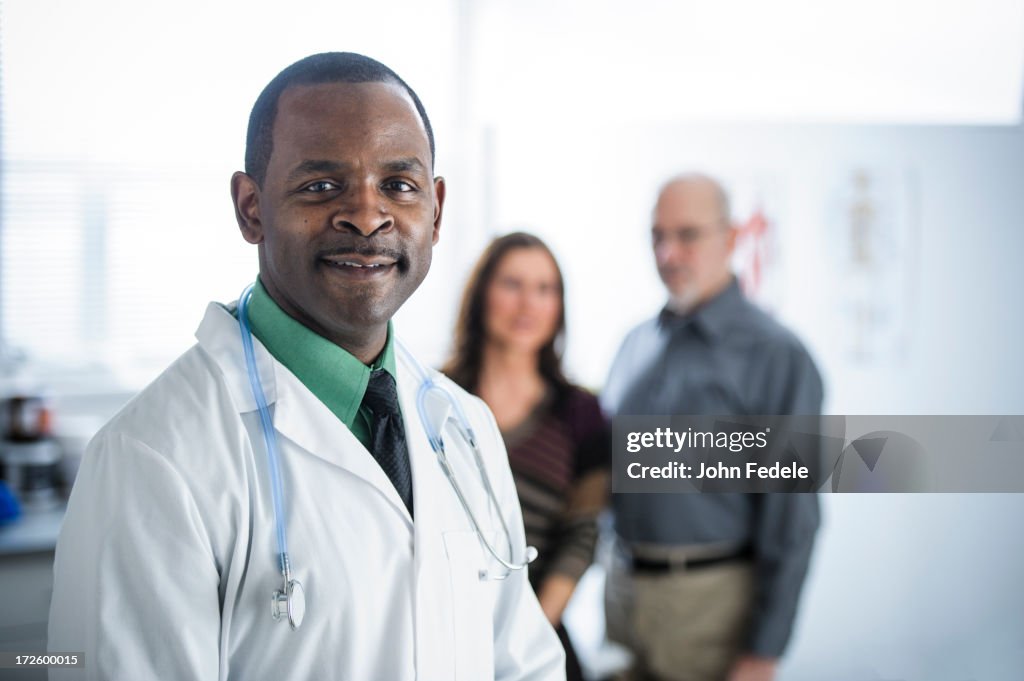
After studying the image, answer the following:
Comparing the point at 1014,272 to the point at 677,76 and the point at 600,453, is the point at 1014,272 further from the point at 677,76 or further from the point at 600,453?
the point at 600,453

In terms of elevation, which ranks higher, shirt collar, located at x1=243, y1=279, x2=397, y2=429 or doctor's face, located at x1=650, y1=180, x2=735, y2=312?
doctor's face, located at x1=650, y1=180, x2=735, y2=312

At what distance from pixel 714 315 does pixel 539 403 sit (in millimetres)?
378

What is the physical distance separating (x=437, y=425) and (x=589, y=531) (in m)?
0.63

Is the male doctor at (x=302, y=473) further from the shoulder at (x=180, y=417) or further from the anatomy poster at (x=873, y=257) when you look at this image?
the anatomy poster at (x=873, y=257)

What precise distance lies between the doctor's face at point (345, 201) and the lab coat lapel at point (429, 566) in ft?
0.53

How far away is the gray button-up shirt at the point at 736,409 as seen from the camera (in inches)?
57.1

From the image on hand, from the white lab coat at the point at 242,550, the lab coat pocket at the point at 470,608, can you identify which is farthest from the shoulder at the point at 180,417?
the lab coat pocket at the point at 470,608

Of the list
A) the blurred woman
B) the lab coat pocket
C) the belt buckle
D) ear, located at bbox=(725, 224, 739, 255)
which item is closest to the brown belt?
the belt buckle

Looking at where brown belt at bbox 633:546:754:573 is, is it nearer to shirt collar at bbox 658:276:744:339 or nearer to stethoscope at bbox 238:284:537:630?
shirt collar at bbox 658:276:744:339

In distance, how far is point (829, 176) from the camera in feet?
5.47

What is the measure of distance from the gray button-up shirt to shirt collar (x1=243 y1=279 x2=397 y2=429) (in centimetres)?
79

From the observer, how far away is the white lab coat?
651 millimetres

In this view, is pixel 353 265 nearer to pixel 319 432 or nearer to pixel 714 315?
pixel 319 432

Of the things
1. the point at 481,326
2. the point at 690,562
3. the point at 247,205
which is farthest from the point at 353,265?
the point at 690,562
